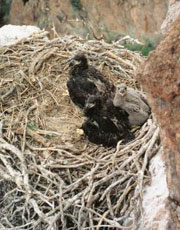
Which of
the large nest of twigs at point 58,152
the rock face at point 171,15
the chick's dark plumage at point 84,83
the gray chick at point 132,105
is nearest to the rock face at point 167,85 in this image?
the rock face at point 171,15

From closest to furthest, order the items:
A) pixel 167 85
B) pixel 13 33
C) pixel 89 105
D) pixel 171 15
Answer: pixel 167 85, pixel 171 15, pixel 89 105, pixel 13 33

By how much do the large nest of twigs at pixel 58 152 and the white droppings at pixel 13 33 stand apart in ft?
1.40

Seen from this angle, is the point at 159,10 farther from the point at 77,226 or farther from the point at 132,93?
the point at 77,226

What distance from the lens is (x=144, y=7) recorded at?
18.7 metres

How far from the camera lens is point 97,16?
18.7 m

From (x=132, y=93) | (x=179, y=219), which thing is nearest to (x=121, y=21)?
(x=132, y=93)

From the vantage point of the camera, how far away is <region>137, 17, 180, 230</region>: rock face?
10.9 ft

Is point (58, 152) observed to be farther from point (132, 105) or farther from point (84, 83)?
point (84, 83)

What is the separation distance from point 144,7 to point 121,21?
623mm

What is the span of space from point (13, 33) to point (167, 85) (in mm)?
5846

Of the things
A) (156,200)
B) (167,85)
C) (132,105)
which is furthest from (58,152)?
(167,85)

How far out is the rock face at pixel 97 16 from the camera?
59.0ft

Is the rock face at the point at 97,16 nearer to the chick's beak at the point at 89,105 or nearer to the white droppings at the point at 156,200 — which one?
the chick's beak at the point at 89,105

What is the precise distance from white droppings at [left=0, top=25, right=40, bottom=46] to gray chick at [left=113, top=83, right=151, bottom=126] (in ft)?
7.39
